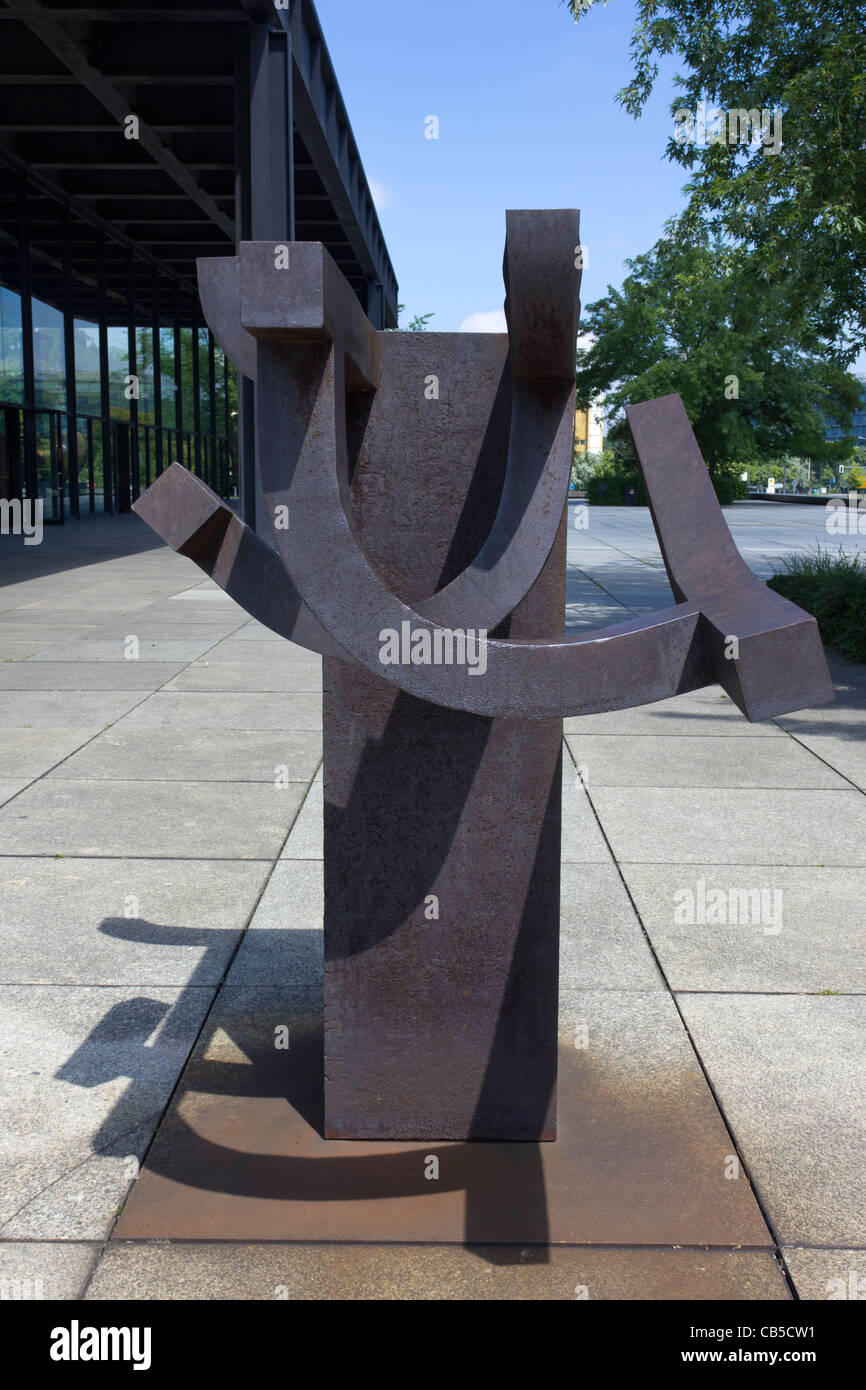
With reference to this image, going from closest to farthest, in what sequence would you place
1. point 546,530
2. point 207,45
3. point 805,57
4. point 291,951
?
point 546,530 → point 291,951 → point 805,57 → point 207,45

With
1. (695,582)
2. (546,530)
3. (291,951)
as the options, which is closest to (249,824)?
(291,951)

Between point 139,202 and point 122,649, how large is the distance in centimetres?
2069

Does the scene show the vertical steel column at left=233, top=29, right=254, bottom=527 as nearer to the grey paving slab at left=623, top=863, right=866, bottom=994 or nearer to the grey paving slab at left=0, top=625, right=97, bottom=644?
the grey paving slab at left=0, top=625, right=97, bottom=644

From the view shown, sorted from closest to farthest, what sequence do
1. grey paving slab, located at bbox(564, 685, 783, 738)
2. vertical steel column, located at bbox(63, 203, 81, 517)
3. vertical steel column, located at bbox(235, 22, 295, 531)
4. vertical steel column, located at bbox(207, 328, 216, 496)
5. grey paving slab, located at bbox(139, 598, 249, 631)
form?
grey paving slab, located at bbox(564, 685, 783, 738)
grey paving slab, located at bbox(139, 598, 249, 631)
vertical steel column, located at bbox(235, 22, 295, 531)
vertical steel column, located at bbox(63, 203, 81, 517)
vertical steel column, located at bbox(207, 328, 216, 496)

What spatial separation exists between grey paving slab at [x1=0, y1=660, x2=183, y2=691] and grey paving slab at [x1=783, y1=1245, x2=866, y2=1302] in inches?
288

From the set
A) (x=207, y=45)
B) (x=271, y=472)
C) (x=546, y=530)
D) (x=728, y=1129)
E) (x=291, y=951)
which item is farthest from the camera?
(x=207, y=45)

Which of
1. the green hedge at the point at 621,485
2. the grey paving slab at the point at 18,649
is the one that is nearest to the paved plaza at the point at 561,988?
the grey paving slab at the point at 18,649

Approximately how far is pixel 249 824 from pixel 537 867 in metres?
3.04

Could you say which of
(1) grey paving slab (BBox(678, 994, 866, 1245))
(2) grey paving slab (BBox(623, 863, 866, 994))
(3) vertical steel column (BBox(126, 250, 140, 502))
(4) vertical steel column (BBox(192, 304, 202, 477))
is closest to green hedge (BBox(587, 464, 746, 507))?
(4) vertical steel column (BBox(192, 304, 202, 477))

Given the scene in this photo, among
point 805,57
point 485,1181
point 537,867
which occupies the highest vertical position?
point 805,57

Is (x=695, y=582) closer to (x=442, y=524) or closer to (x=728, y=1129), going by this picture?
(x=442, y=524)

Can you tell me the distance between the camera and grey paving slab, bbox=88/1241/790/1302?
264 cm

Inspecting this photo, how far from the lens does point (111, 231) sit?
98.8 ft

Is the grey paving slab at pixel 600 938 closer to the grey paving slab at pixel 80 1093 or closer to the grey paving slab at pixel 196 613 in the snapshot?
the grey paving slab at pixel 80 1093
